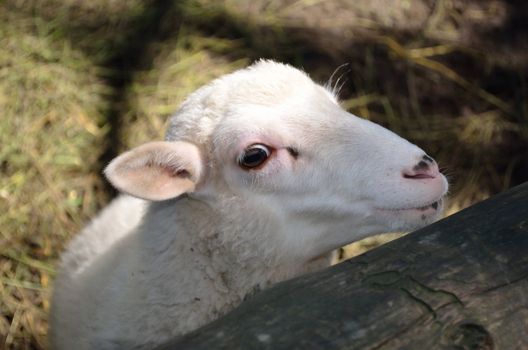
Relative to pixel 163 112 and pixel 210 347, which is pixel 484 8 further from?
pixel 210 347

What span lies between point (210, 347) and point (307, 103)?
4.15 ft

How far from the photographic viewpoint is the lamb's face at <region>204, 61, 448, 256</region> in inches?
100

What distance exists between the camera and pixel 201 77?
485 centimetres

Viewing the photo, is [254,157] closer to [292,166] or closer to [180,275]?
[292,166]

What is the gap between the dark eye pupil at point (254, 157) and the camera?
2.65 meters

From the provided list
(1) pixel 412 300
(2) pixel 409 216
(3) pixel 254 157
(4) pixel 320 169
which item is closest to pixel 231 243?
(3) pixel 254 157

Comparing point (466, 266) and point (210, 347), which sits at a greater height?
point (466, 266)

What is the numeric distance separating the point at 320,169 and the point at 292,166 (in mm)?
108

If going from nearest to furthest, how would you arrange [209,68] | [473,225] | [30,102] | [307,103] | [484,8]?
1. [473,225]
2. [307,103]
3. [30,102]
4. [209,68]
5. [484,8]

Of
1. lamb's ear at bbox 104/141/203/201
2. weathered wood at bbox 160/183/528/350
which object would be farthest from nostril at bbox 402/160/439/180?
lamb's ear at bbox 104/141/203/201

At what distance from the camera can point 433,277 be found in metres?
1.84

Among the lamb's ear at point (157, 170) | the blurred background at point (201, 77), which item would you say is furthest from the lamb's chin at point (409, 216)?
the blurred background at point (201, 77)

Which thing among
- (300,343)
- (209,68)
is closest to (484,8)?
(209,68)

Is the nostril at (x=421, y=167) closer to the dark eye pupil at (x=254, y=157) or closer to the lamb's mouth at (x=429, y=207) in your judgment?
the lamb's mouth at (x=429, y=207)
